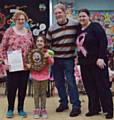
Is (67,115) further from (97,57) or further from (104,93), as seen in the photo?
(97,57)

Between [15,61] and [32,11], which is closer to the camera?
[15,61]

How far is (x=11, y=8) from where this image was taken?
8336 millimetres

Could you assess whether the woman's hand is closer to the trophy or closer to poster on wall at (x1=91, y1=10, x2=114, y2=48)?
the trophy

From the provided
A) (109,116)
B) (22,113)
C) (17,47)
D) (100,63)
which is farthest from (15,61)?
(109,116)

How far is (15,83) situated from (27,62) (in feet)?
1.02

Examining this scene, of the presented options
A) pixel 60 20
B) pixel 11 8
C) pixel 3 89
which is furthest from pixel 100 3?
pixel 60 20

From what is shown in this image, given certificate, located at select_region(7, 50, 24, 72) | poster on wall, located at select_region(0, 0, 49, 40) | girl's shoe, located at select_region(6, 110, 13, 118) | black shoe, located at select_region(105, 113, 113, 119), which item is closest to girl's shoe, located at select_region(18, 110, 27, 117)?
girl's shoe, located at select_region(6, 110, 13, 118)

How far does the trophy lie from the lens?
4.64 m

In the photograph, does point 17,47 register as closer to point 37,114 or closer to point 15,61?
point 15,61

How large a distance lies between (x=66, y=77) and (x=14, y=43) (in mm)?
852

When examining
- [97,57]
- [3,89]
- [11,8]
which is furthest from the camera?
[11,8]

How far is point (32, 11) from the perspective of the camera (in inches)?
331

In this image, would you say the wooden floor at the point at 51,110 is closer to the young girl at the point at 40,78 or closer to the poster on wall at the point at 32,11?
the young girl at the point at 40,78

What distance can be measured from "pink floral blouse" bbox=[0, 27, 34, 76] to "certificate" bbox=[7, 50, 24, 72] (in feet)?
0.15
